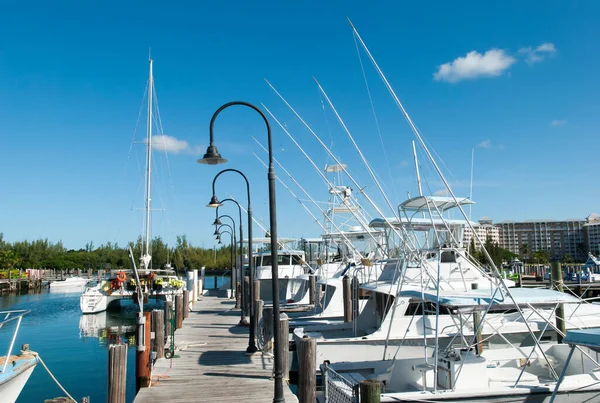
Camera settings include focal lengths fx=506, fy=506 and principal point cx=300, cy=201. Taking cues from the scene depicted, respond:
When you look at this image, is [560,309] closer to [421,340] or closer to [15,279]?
[421,340]

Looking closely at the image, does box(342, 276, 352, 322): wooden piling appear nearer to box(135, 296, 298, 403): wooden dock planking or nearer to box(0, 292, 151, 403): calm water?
box(135, 296, 298, 403): wooden dock planking

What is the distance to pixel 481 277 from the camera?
53.9ft

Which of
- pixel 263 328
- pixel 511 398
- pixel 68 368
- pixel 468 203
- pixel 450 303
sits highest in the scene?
pixel 468 203

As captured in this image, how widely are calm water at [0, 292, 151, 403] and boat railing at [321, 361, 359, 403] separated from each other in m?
8.71

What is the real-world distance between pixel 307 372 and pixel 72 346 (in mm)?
19941

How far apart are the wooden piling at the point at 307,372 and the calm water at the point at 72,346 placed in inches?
330

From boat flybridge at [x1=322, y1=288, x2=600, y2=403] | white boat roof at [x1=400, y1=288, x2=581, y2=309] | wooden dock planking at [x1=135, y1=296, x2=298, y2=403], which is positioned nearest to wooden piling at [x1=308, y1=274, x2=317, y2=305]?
wooden dock planking at [x1=135, y1=296, x2=298, y2=403]

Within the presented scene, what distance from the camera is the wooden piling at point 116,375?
29.3 feet

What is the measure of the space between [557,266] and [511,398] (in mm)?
13537

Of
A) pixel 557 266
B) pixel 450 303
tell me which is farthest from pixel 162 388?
pixel 557 266

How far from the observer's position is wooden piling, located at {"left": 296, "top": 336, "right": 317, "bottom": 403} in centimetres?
930

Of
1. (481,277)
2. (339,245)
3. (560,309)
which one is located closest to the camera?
(560,309)

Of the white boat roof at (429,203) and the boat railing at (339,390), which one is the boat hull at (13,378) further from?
the white boat roof at (429,203)

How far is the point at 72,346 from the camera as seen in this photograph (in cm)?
2523
